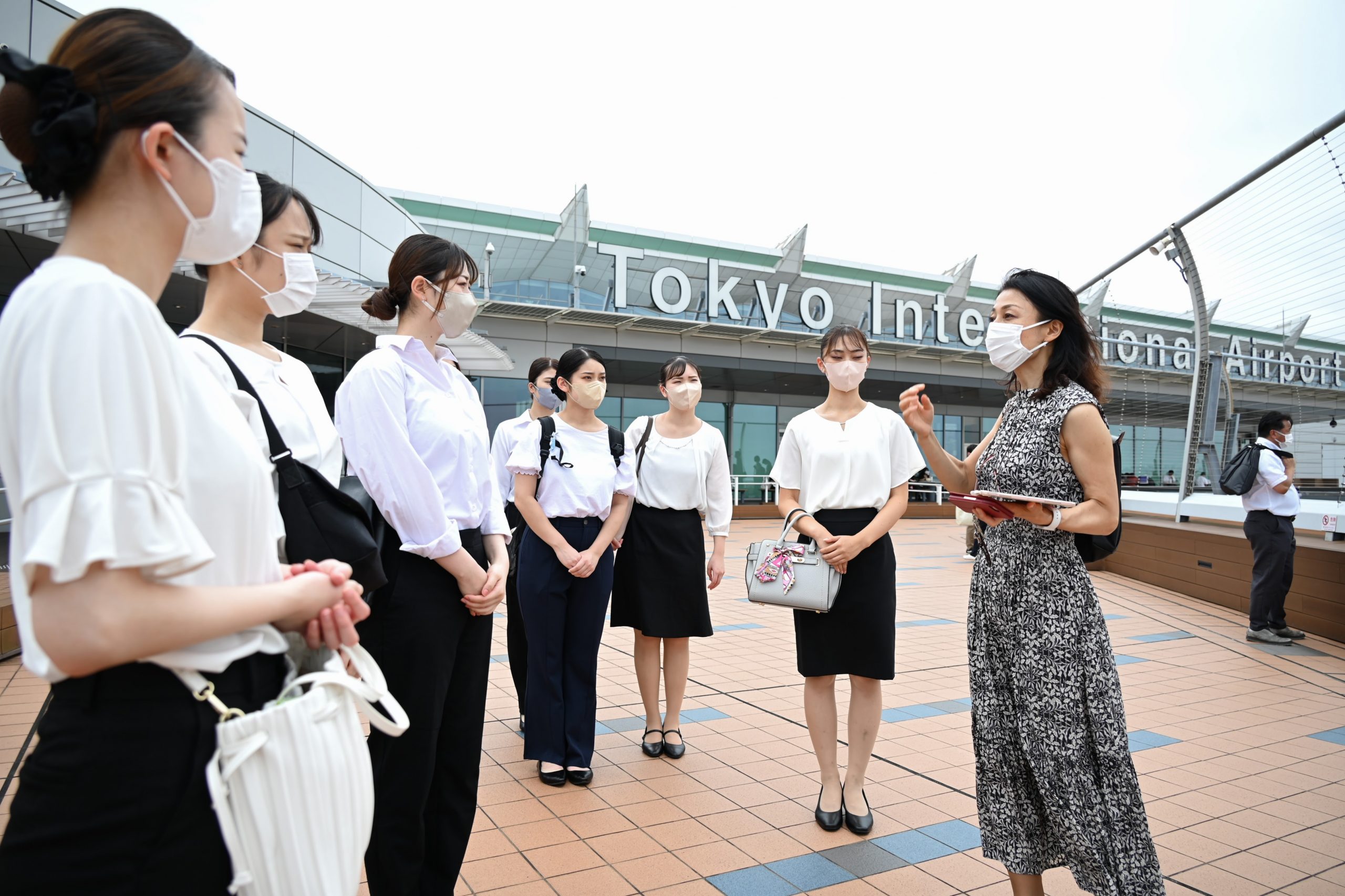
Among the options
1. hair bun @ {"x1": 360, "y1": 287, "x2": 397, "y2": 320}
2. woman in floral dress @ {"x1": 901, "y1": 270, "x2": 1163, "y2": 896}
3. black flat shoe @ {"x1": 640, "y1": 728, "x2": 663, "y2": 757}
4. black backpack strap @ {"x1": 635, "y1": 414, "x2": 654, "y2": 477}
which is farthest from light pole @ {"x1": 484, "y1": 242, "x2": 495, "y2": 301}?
woman in floral dress @ {"x1": 901, "y1": 270, "x2": 1163, "y2": 896}

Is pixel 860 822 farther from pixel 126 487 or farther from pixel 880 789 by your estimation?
pixel 126 487

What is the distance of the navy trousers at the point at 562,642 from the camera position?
12.0ft

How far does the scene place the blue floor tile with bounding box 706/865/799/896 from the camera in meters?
2.68

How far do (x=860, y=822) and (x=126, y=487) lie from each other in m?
2.96

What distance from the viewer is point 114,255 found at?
104 cm

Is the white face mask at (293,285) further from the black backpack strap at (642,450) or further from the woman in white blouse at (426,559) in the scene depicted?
the black backpack strap at (642,450)

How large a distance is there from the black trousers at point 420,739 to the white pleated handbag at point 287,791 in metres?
1.08

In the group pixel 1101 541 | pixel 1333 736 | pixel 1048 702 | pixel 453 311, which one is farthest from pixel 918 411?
pixel 1333 736

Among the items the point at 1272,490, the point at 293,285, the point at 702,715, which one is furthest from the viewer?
the point at 1272,490

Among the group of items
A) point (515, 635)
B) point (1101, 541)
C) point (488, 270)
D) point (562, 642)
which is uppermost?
point (488, 270)

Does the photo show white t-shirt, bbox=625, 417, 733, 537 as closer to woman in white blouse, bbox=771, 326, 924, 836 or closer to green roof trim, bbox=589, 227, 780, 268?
woman in white blouse, bbox=771, 326, 924, 836

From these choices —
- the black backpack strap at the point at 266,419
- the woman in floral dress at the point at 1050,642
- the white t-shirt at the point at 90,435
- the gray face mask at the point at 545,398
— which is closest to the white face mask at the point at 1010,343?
the woman in floral dress at the point at 1050,642

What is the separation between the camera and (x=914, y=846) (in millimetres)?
3049

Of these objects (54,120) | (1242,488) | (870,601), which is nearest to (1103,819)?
(870,601)
